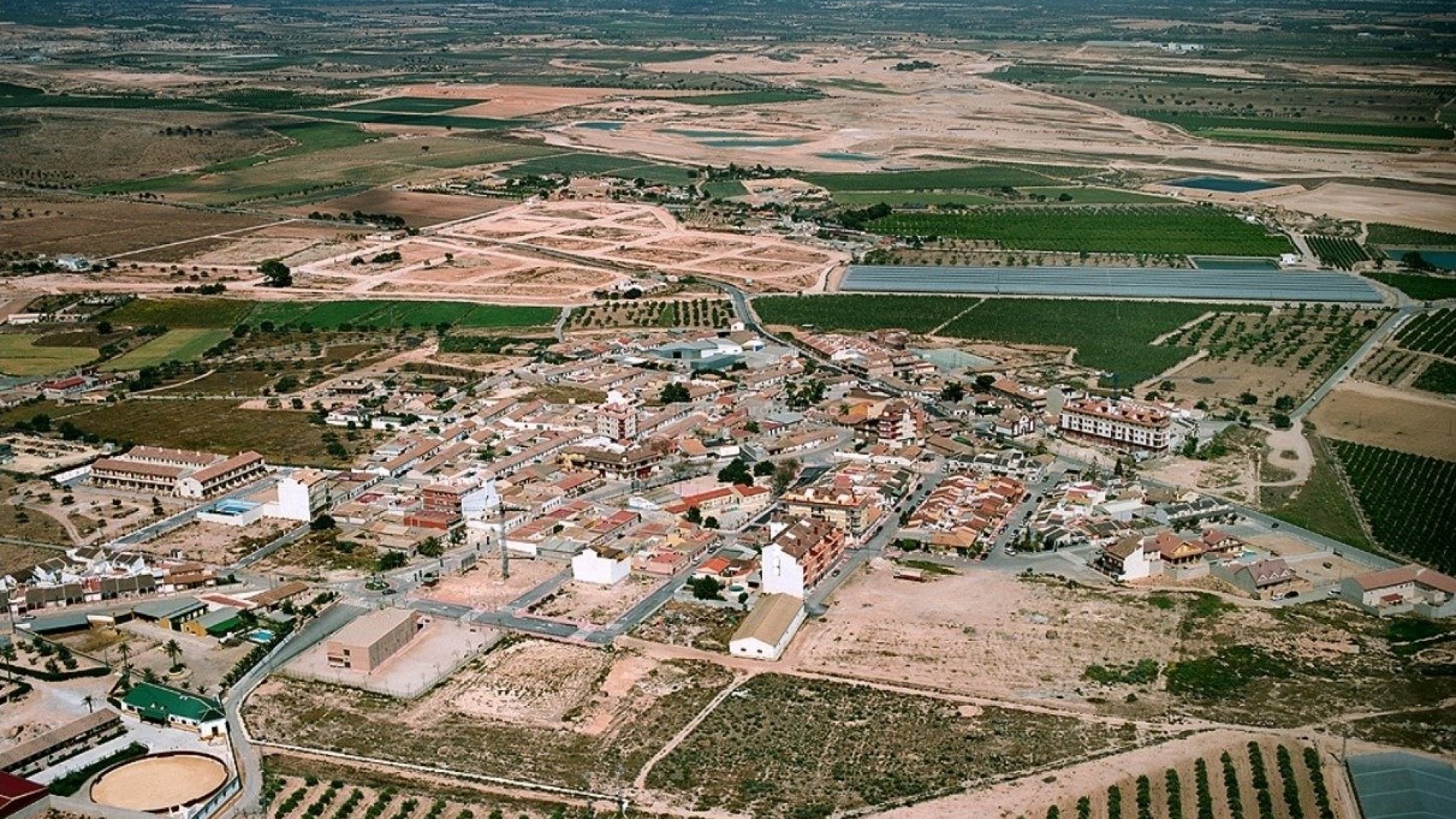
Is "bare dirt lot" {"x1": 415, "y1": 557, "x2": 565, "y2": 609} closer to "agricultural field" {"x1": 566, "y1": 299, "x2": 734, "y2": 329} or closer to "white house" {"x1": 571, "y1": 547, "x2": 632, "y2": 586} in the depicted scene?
"white house" {"x1": 571, "y1": 547, "x2": 632, "y2": 586}

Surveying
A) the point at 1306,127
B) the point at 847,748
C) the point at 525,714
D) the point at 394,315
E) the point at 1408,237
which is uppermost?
the point at 1306,127

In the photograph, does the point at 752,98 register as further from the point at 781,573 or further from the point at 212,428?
the point at 781,573

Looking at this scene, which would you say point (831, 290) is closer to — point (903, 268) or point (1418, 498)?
point (903, 268)

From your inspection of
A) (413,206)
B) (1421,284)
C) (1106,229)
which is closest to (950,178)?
(1106,229)

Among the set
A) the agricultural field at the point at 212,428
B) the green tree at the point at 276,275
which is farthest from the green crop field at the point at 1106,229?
the agricultural field at the point at 212,428

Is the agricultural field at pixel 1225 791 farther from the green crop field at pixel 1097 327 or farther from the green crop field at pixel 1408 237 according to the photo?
the green crop field at pixel 1408 237

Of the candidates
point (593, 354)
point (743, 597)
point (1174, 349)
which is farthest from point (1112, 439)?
point (593, 354)

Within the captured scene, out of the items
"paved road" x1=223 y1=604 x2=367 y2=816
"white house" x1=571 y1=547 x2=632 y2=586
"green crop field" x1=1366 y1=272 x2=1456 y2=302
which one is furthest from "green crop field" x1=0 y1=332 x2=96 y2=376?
"green crop field" x1=1366 y1=272 x2=1456 y2=302
